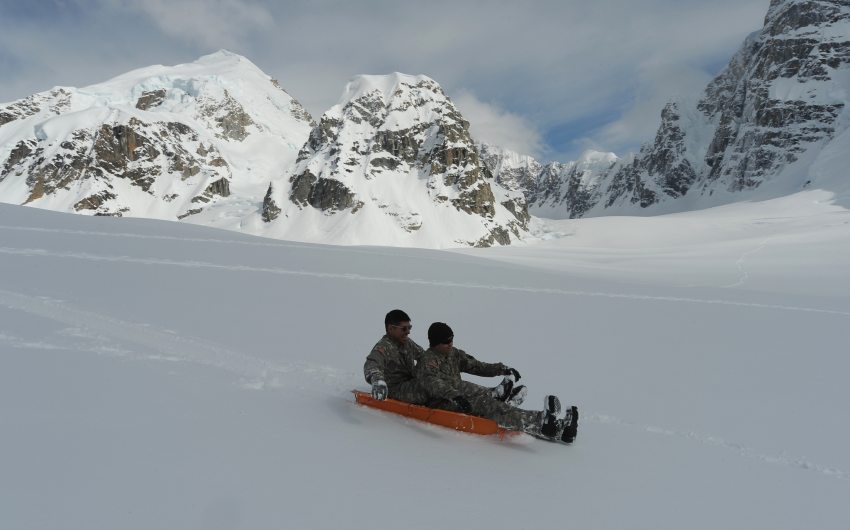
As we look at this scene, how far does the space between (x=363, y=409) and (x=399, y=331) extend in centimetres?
92

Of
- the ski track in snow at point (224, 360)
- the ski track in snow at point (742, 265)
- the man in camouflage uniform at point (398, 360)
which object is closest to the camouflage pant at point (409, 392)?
the man in camouflage uniform at point (398, 360)

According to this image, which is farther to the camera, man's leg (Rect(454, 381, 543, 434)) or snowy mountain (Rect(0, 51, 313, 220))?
snowy mountain (Rect(0, 51, 313, 220))

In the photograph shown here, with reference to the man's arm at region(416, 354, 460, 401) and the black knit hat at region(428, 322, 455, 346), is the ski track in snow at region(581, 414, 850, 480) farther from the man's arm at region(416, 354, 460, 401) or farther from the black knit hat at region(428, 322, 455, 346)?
the black knit hat at region(428, 322, 455, 346)

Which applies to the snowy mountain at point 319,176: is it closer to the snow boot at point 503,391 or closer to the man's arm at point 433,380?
the man's arm at point 433,380

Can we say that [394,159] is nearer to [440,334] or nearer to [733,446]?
[440,334]

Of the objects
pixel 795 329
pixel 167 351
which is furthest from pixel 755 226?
pixel 167 351

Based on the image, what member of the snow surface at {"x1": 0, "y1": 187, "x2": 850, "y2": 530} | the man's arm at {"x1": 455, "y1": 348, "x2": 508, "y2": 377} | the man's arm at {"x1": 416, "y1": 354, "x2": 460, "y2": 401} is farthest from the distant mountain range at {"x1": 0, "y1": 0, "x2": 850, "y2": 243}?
the man's arm at {"x1": 416, "y1": 354, "x2": 460, "y2": 401}

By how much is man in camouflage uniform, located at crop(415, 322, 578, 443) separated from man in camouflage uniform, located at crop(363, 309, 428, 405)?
0.61 feet

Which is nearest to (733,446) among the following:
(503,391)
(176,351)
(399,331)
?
(503,391)

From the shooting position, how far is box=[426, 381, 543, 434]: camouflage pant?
15.7ft

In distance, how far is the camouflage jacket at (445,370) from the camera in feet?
16.7

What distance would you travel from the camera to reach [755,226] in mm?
53656

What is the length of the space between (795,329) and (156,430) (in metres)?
11.4

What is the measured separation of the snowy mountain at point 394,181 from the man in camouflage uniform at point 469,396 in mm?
123749
